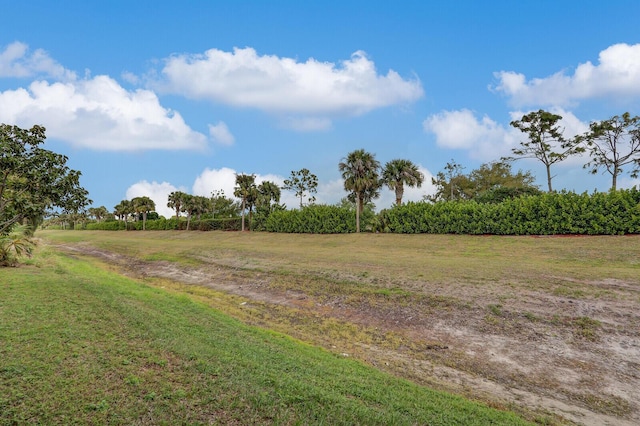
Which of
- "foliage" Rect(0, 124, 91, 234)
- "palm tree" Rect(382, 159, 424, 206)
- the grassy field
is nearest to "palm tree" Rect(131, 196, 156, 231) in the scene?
"palm tree" Rect(382, 159, 424, 206)

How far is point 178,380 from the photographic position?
4.61 m

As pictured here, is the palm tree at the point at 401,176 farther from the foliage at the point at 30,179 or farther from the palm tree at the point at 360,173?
the foliage at the point at 30,179

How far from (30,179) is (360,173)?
115 ft

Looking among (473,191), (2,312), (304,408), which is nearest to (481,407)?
(304,408)

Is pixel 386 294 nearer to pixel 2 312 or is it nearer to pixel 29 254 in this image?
pixel 2 312

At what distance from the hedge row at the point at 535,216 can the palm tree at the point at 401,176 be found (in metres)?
7.50

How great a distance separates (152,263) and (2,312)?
60.8 feet

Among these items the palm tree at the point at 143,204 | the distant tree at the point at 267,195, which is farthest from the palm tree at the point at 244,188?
the palm tree at the point at 143,204

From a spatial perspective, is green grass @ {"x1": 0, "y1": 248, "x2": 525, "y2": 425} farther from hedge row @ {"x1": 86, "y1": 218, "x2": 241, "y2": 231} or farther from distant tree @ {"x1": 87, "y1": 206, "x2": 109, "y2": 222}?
distant tree @ {"x1": 87, "y1": 206, "x2": 109, "y2": 222}

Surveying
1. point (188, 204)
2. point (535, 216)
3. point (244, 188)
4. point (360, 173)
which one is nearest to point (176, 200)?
point (188, 204)

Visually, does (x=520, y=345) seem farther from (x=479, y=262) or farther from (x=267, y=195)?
(x=267, y=195)

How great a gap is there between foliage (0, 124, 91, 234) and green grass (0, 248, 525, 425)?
7044 millimetres

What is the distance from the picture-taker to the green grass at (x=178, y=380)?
12.7ft

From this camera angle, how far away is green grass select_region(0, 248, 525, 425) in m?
3.88
